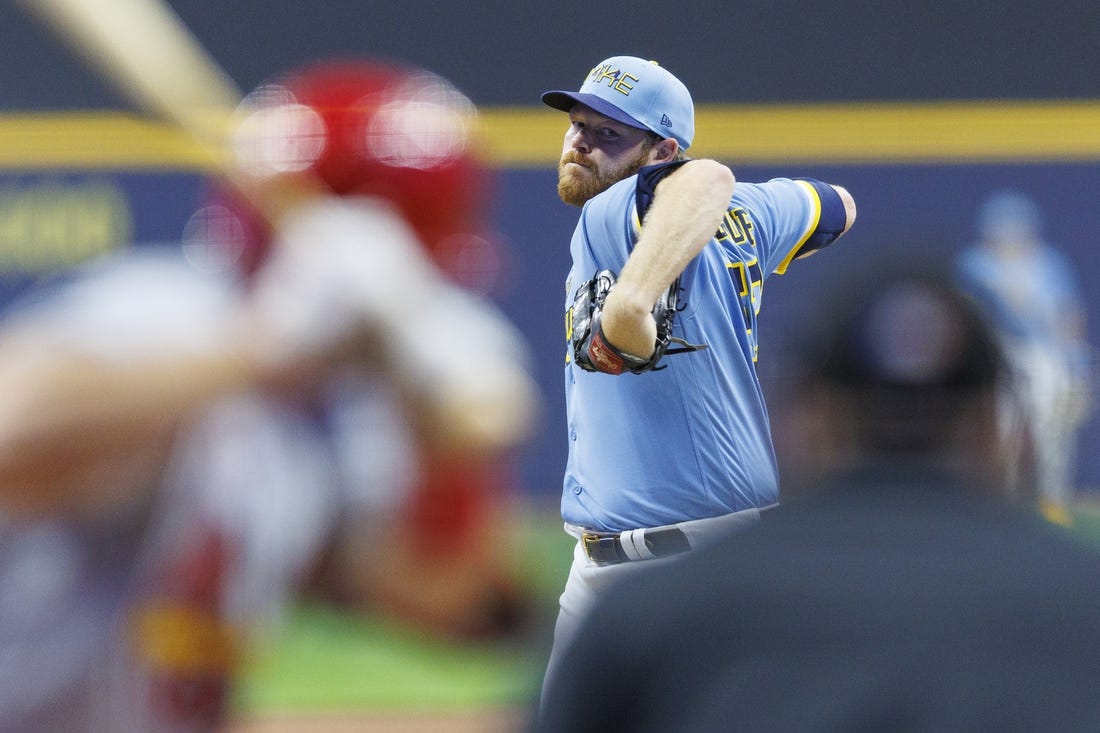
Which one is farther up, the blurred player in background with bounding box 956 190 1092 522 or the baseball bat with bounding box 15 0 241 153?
the baseball bat with bounding box 15 0 241 153

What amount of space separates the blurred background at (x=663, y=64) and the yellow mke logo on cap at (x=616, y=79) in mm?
Result: 6083

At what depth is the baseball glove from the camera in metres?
2.40

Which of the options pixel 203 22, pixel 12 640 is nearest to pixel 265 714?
pixel 12 640

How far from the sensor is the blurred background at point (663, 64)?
357 inches

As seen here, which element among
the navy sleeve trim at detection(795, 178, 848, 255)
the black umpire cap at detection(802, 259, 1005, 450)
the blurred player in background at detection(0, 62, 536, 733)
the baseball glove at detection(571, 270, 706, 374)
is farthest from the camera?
the navy sleeve trim at detection(795, 178, 848, 255)

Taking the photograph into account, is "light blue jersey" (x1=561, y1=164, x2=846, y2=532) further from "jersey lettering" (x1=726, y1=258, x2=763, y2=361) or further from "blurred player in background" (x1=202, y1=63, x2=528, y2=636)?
"blurred player in background" (x1=202, y1=63, x2=528, y2=636)

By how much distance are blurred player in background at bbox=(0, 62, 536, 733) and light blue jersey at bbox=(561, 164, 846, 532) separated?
4.24 ft

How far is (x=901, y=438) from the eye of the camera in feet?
3.82

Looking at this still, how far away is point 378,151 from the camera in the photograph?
102 centimetres

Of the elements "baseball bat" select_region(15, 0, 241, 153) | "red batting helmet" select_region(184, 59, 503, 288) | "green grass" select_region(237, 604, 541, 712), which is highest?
"baseball bat" select_region(15, 0, 241, 153)

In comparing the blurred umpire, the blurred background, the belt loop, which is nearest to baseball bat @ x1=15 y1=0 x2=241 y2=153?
the blurred umpire

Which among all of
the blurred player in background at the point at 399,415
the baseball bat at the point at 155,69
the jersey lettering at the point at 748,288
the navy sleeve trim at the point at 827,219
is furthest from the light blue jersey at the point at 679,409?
the baseball bat at the point at 155,69

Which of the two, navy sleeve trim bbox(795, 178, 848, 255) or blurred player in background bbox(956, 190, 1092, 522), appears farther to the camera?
blurred player in background bbox(956, 190, 1092, 522)

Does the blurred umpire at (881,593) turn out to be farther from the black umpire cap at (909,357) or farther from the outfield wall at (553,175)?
the outfield wall at (553,175)
